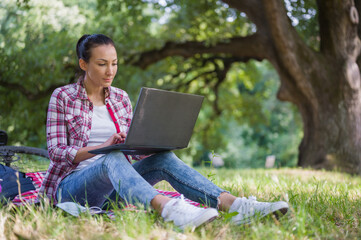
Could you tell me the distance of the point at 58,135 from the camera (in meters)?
2.56

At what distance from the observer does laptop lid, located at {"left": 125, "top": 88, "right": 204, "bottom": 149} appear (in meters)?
2.21

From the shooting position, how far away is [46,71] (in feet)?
26.4

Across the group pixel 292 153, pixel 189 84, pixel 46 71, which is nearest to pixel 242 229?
pixel 46 71

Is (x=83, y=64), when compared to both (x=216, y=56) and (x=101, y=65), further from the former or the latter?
(x=216, y=56)

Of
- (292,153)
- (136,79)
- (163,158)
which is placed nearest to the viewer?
(163,158)

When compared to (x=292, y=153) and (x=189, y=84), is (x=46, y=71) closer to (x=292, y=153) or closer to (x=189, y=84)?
(x=189, y=84)

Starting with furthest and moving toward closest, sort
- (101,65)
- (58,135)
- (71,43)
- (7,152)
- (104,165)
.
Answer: (71,43) < (7,152) < (101,65) < (58,135) < (104,165)

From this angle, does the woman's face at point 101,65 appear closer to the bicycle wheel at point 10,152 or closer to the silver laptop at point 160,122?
the silver laptop at point 160,122

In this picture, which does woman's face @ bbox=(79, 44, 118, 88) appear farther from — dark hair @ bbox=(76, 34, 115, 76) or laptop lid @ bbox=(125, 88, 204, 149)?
laptop lid @ bbox=(125, 88, 204, 149)

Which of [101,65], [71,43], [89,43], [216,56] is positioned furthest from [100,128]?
[216,56]

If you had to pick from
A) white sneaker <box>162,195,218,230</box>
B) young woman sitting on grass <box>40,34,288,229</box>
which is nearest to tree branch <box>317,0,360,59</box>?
young woman sitting on grass <box>40,34,288,229</box>

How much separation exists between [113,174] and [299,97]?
5.35 meters

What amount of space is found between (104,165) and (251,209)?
0.85m

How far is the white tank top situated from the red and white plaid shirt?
41 millimetres
